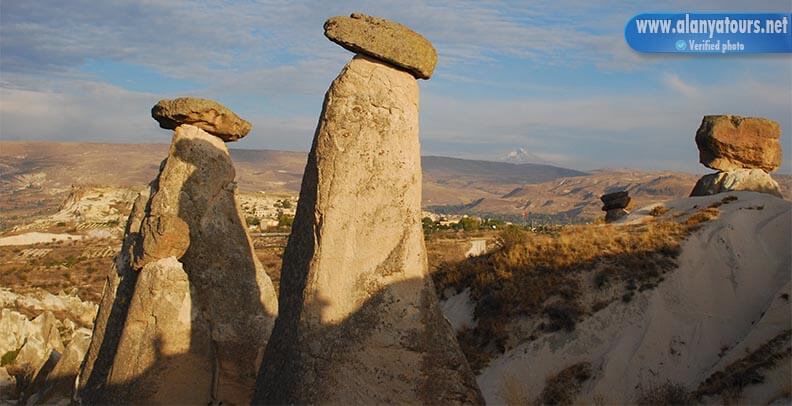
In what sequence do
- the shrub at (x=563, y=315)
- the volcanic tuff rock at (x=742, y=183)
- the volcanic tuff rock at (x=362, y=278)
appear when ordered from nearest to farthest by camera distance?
the volcanic tuff rock at (x=362, y=278) → the shrub at (x=563, y=315) → the volcanic tuff rock at (x=742, y=183)

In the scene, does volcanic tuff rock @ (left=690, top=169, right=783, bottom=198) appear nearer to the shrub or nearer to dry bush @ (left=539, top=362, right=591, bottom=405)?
the shrub

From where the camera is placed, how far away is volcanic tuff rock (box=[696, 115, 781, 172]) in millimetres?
21422

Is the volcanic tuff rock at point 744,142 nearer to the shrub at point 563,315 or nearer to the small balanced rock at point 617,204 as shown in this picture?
the small balanced rock at point 617,204

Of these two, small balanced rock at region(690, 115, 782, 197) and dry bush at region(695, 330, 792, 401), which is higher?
small balanced rock at region(690, 115, 782, 197)

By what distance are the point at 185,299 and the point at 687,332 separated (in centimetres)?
1001

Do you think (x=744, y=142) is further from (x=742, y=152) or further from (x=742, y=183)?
(x=742, y=183)

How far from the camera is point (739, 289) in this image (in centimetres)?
1536

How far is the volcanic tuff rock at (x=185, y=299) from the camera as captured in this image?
7.82m

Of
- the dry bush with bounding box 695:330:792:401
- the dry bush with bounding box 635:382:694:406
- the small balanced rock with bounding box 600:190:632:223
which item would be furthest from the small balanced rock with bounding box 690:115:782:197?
the dry bush with bounding box 635:382:694:406

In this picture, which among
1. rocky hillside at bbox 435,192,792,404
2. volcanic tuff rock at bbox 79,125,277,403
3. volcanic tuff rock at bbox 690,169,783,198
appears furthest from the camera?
volcanic tuff rock at bbox 690,169,783,198

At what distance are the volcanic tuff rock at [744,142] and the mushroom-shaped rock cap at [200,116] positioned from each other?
17.0 metres

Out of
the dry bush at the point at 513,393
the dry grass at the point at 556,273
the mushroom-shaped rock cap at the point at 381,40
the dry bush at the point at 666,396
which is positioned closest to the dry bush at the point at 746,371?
the dry bush at the point at 666,396

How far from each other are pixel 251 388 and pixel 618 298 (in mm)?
8862

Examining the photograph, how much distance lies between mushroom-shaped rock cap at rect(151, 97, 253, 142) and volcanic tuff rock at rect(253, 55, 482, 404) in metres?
3.40
